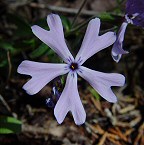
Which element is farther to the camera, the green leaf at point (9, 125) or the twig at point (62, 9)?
the twig at point (62, 9)

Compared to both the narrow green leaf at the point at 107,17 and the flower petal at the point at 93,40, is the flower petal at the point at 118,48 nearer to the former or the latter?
the flower petal at the point at 93,40

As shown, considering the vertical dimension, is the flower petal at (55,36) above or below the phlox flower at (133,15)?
below

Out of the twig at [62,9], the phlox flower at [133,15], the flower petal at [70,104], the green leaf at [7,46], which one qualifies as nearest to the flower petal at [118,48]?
the phlox flower at [133,15]

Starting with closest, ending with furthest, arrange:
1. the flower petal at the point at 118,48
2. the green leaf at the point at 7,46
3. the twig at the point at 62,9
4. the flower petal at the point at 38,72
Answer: the flower petal at the point at 38,72, the flower petal at the point at 118,48, the green leaf at the point at 7,46, the twig at the point at 62,9

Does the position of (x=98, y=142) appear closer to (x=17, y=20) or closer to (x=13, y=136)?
(x=13, y=136)

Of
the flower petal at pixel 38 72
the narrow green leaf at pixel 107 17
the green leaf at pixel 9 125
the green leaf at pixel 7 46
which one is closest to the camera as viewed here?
the flower petal at pixel 38 72

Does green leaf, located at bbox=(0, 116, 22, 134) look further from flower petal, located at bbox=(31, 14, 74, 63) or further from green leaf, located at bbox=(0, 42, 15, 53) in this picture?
flower petal, located at bbox=(31, 14, 74, 63)

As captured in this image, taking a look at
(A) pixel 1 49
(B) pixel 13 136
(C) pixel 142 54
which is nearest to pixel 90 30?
(A) pixel 1 49
